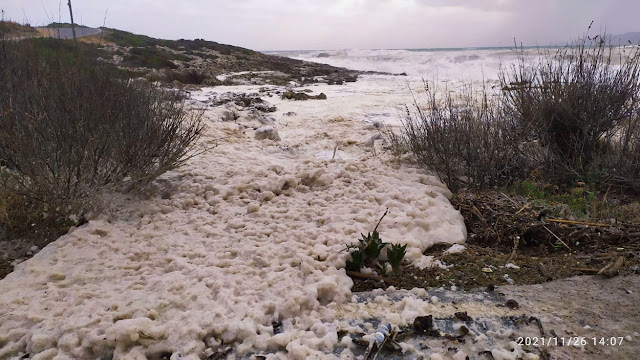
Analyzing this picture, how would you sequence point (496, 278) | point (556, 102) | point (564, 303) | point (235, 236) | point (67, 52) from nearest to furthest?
point (564, 303) < point (496, 278) < point (235, 236) < point (556, 102) < point (67, 52)

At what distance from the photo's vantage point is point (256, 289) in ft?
8.75

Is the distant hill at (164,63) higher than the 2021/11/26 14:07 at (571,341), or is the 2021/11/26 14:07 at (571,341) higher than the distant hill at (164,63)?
the distant hill at (164,63)

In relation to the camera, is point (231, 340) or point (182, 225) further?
point (182, 225)

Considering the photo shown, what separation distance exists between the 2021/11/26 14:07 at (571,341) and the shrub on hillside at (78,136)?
11.1 ft

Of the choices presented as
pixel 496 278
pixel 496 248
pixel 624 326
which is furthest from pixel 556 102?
pixel 624 326

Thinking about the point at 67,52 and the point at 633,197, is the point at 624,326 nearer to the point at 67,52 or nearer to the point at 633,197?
the point at 633,197

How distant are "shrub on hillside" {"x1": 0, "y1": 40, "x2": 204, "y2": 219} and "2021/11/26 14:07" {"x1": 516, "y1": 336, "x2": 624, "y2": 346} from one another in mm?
3379

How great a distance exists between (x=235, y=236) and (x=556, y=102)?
428 centimetres

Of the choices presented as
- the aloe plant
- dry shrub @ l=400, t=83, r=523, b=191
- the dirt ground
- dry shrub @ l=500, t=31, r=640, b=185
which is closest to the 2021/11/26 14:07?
the dirt ground

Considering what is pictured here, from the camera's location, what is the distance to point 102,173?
3.76 metres

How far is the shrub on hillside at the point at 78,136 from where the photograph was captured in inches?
129

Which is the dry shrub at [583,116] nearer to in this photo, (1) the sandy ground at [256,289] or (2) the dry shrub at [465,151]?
(2) the dry shrub at [465,151]

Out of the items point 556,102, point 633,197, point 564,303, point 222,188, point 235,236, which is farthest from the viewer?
point 556,102

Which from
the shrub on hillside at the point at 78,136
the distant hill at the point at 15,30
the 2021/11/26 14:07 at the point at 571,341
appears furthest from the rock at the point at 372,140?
the distant hill at the point at 15,30
